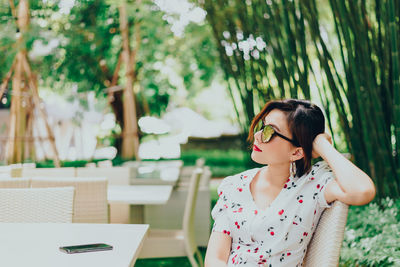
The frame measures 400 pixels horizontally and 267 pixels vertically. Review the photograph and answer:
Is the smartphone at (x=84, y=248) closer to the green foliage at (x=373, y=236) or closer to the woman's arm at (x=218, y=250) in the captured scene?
the woman's arm at (x=218, y=250)

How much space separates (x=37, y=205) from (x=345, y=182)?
4.62 ft

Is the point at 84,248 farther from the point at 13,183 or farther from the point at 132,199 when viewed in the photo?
the point at 132,199

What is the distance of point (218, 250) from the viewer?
1572 millimetres

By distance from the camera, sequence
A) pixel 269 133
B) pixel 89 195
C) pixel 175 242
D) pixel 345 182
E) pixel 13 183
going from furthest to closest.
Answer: pixel 175 242
pixel 89 195
pixel 13 183
pixel 269 133
pixel 345 182

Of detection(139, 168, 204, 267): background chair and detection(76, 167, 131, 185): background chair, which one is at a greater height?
detection(76, 167, 131, 185): background chair

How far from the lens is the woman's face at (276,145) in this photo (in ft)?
5.13

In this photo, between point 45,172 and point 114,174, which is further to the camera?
point 114,174

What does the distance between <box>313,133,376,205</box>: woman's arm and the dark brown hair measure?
0.12 ft

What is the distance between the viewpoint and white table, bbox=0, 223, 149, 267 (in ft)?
4.61

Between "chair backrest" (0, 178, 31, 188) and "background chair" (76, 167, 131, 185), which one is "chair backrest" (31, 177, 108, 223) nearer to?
"chair backrest" (0, 178, 31, 188)

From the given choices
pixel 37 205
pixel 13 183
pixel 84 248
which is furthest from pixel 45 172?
pixel 84 248

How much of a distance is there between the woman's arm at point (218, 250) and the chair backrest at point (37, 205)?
2.92ft

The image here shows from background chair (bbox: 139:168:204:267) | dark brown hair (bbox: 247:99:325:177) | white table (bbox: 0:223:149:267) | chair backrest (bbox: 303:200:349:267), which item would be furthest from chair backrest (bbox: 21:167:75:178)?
chair backrest (bbox: 303:200:349:267)

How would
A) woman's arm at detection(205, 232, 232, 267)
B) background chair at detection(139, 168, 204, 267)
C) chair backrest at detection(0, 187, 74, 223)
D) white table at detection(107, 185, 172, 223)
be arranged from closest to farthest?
woman's arm at detection(205, 232, 232, 267) → chair backrest at detection(0, 187, 74, 223) → background chair at detection(139, 168, 204, 267) → white table at detection(107, 185, 172, 223)
